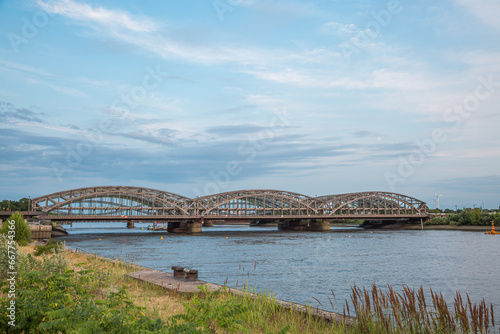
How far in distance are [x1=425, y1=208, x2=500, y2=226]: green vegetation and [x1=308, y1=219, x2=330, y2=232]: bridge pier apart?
38767 mm

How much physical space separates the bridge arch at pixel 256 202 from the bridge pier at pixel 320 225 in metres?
7.73

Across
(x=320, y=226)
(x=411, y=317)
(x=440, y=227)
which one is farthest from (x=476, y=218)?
(x=411, y=317)

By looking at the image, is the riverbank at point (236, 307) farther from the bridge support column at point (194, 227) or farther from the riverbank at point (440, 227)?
the riverbank at point (440, 227)

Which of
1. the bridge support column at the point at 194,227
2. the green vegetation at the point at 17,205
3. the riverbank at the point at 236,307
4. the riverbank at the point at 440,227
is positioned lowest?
the riverbank at the point at 440,227

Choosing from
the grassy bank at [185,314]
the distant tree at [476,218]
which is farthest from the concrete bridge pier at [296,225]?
the grassy bank at [185,314]

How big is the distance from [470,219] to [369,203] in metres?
54.5

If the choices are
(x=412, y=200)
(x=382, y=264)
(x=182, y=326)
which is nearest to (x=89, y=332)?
(x=182, y=326)

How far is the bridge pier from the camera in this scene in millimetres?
145950

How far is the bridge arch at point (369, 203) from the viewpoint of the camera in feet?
567

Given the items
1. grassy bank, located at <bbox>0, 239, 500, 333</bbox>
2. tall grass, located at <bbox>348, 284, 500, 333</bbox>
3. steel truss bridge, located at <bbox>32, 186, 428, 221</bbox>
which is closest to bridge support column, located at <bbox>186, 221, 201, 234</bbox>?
steel truss bridge, located at <bbox>32, 186, 428, 221</bbox>

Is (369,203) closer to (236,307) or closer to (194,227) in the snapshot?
(194,227)

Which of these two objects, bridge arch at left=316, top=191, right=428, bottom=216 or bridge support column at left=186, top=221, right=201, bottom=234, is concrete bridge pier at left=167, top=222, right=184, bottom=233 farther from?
bridge arch at left=316, top=191, right=428, bottom=216

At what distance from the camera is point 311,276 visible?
1254 inches

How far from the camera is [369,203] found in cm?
18550
